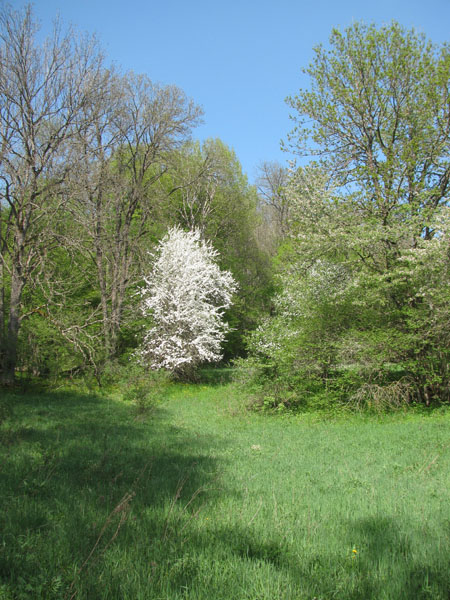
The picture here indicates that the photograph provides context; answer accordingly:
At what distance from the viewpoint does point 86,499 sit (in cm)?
423

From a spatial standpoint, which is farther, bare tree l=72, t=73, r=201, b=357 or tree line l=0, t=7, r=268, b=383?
bare tree l=72, t=73, r=201, b=357

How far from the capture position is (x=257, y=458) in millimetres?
7418

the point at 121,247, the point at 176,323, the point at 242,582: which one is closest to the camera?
the point at 242,582

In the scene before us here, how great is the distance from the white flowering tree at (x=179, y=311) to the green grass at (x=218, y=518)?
12.8 metres

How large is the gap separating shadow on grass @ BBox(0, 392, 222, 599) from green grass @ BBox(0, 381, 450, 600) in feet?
0.05

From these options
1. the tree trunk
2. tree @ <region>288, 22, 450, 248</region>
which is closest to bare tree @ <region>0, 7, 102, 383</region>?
the tree trunk

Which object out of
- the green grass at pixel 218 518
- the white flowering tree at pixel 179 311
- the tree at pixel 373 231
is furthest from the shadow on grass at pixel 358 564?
the white flowering tree at pixel 179 311

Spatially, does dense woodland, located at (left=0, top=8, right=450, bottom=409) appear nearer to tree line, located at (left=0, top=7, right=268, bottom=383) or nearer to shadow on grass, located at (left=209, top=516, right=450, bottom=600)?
tree line, located at (left=0, top=7, right=268, bottom=383)

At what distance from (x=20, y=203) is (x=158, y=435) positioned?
32.4 feet

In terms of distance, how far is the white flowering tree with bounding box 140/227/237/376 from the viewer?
851 inches

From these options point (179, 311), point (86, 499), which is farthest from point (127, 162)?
point (86, 499)

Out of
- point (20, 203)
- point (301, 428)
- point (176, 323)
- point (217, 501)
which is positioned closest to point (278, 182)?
point (176, 323)

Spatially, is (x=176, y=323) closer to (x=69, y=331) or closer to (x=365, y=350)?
(x=69, y=331)

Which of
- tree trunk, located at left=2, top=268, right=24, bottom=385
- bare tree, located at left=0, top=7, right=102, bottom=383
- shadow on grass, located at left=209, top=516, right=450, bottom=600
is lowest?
shadow on grass, located at left=209, top=516, right=450, bottom=600
